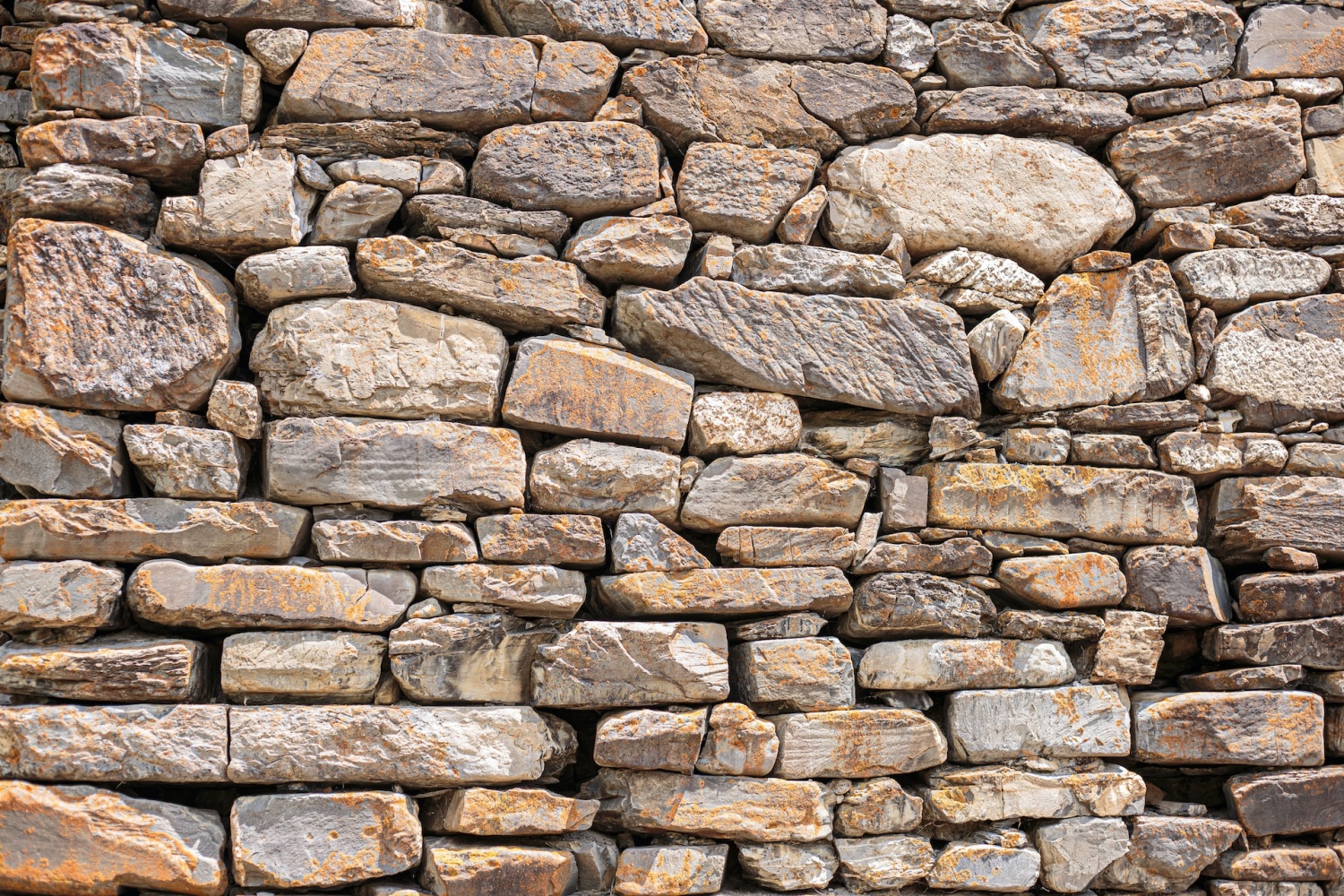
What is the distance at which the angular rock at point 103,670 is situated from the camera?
249cm

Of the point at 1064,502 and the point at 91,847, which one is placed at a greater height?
the point at 1064,502

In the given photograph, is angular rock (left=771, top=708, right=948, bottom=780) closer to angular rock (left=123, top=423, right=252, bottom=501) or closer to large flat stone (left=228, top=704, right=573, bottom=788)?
large flat stone (left=228, top=704, right=573, bottom=788)

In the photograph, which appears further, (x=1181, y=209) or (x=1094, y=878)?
(x=1181, y=209)

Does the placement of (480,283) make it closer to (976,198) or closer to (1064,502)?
(976,198)

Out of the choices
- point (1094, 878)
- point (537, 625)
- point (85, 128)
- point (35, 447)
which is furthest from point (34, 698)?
point (1094, 878)

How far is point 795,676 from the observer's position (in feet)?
9.32

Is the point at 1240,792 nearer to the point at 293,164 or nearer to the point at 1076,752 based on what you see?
the point at 1076,752

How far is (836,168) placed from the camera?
3156mm

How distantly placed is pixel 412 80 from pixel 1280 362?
3.00m

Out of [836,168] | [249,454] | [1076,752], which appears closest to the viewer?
[249,454]

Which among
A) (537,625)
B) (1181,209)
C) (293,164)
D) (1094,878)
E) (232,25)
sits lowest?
(1094,878)

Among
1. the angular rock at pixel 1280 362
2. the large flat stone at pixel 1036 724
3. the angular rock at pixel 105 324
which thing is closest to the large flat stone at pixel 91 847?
the angular rock at pixel 105 324

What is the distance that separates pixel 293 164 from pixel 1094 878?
10.8 feet

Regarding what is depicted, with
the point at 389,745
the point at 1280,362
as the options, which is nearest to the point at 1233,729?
the point at 1280,362
